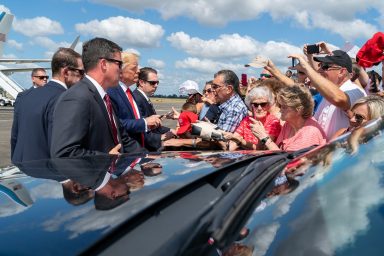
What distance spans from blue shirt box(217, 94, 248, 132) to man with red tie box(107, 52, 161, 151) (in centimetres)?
80

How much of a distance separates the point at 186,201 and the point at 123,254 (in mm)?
318

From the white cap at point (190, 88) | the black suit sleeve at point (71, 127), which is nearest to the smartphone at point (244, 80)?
the white cap at point (190, 88)

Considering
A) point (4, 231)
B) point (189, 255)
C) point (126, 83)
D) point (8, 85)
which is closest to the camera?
point (189, 255)

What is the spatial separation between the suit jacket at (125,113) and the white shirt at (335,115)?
1723 millimetres

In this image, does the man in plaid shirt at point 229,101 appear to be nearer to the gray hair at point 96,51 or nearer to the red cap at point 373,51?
the red cap at point 373,51

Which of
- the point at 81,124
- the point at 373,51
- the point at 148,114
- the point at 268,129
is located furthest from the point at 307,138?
the point at 148,114

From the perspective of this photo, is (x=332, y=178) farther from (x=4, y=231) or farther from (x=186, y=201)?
(x=4, y=231)

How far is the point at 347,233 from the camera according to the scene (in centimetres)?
111

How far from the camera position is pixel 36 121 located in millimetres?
3732

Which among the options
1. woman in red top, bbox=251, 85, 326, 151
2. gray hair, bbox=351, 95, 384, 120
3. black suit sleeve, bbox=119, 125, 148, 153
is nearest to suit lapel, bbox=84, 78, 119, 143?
black suit sleeve, bbox=119, 125, 148, 153

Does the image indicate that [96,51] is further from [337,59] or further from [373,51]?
[373,51]

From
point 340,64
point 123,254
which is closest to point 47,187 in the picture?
point 123,254

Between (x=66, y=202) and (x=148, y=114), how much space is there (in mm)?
3539

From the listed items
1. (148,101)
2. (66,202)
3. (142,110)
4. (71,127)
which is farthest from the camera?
(148,101)
